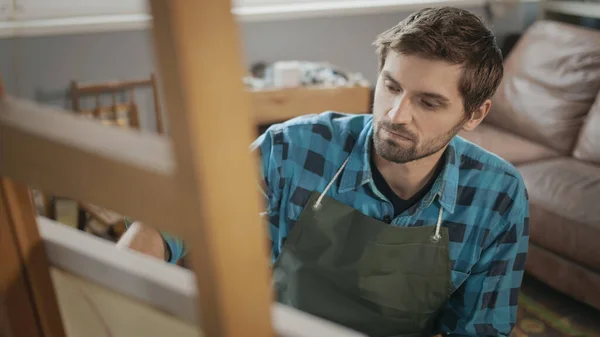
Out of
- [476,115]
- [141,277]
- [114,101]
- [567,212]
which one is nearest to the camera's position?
[141,277]

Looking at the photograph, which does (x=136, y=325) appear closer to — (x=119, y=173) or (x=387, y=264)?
(x=119, y=173)

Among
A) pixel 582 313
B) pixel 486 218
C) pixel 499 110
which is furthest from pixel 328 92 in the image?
pixel 486 218

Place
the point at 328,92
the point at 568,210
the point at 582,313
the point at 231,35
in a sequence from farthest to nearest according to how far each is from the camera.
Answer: the point at 328,92 < the point at 582,313 < the point at 568,210 < the point at 231,35

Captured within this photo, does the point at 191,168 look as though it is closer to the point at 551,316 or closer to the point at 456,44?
the point at 456,44

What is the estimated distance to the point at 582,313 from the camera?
2004mm

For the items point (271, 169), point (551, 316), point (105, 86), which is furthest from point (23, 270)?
point (105, 86)

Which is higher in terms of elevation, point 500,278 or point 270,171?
point 270,171

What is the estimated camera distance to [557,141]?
7.91 feet

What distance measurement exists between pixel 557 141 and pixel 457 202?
162cm

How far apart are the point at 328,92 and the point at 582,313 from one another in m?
1.41

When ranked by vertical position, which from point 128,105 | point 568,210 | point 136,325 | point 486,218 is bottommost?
point 568,210

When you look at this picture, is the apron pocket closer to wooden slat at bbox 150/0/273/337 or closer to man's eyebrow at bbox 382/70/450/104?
man's eyebrow at bbox 382/70/450/104

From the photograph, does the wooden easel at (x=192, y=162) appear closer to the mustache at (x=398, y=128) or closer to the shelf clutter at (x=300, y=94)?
the mustache at (x=398, y=128)

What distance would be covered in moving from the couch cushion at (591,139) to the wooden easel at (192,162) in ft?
7.44
